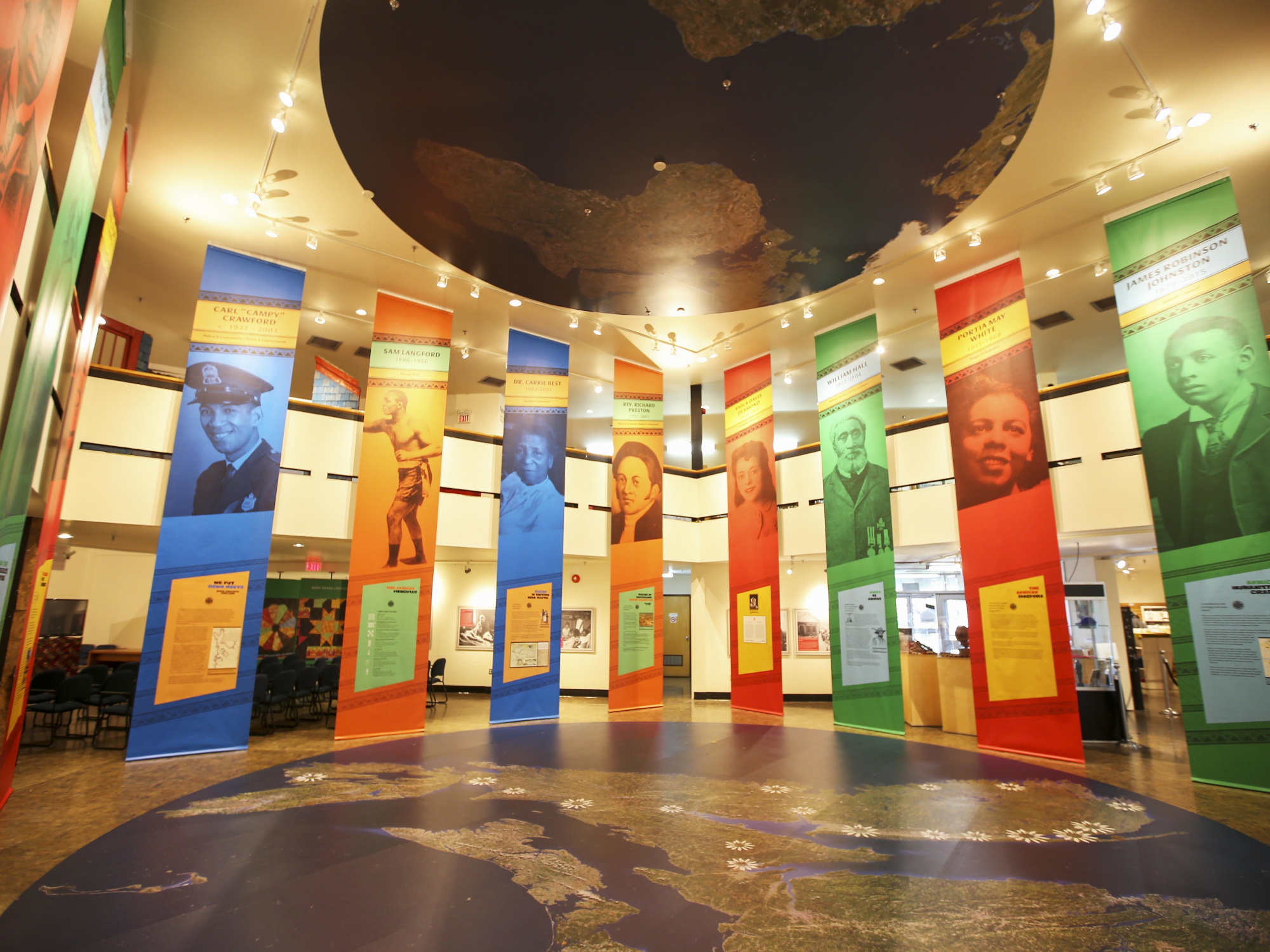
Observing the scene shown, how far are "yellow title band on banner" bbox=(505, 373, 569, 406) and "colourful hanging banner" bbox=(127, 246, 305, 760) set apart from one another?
3.47m

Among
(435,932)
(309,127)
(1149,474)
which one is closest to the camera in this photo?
(435,932)

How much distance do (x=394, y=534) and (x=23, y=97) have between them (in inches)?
297

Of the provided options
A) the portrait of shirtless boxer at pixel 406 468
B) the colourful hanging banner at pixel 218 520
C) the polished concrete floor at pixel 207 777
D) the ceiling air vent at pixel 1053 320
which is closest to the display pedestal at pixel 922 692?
the polished concrete floor at pixel 207 777

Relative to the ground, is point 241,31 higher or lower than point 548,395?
higher

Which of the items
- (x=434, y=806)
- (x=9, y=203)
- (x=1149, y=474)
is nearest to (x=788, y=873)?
(x=434, y=806)

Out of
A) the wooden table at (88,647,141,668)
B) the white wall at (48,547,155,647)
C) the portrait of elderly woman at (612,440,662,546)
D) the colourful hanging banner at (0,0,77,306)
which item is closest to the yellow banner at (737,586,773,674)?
the portrait of elderly woman at (612,440,662,546)

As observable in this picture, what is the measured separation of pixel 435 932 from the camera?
3.25 metres

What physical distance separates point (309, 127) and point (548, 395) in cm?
541

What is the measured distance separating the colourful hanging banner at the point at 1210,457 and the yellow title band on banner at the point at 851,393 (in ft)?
10.6

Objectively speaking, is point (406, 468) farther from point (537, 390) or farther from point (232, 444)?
point (537, 390)

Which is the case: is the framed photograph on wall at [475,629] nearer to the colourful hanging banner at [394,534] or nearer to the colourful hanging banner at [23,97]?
the colourful hanging banner at [394,534]

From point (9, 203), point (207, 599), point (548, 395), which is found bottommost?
point (207, 599)

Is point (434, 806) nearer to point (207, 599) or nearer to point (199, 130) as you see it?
point (207, 599)

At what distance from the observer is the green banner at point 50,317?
13.1 ft
